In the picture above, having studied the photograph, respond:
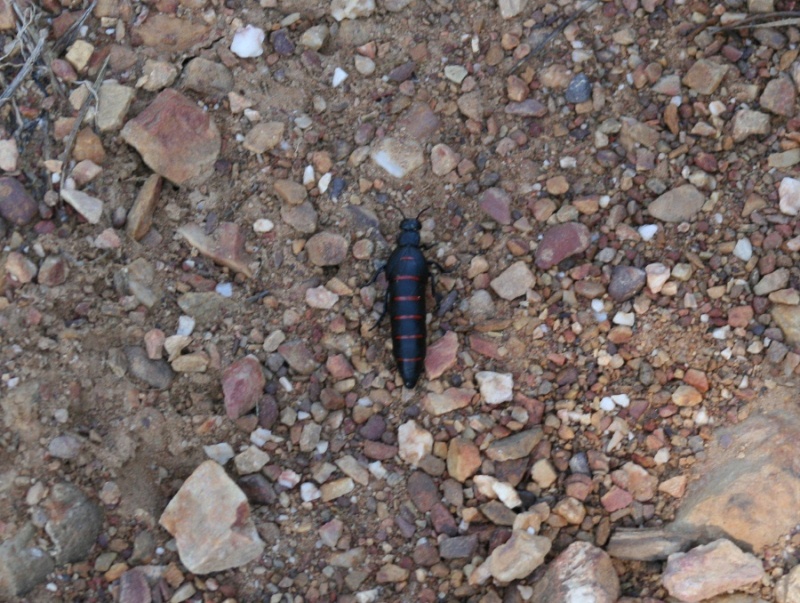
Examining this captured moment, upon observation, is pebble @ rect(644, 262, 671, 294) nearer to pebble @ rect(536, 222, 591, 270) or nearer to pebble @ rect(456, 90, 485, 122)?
pebble @ rect(536, 222, 591, 270)

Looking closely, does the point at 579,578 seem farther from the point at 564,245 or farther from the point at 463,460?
the point at 564,245

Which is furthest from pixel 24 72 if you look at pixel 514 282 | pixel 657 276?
pixel 657 276

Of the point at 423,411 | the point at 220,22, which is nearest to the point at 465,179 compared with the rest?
the point at 423,411

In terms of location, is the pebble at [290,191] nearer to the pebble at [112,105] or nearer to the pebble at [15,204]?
the pebble at [112,105]

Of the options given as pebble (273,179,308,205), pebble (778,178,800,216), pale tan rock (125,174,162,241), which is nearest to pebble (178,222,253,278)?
pale tan rock (125,174,162,241)

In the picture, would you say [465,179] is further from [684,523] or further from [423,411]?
[684,523]

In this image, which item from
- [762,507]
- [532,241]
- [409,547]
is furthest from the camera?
[532,241]

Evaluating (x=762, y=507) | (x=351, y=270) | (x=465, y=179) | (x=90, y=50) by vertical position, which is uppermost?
(x=90, y=50)
